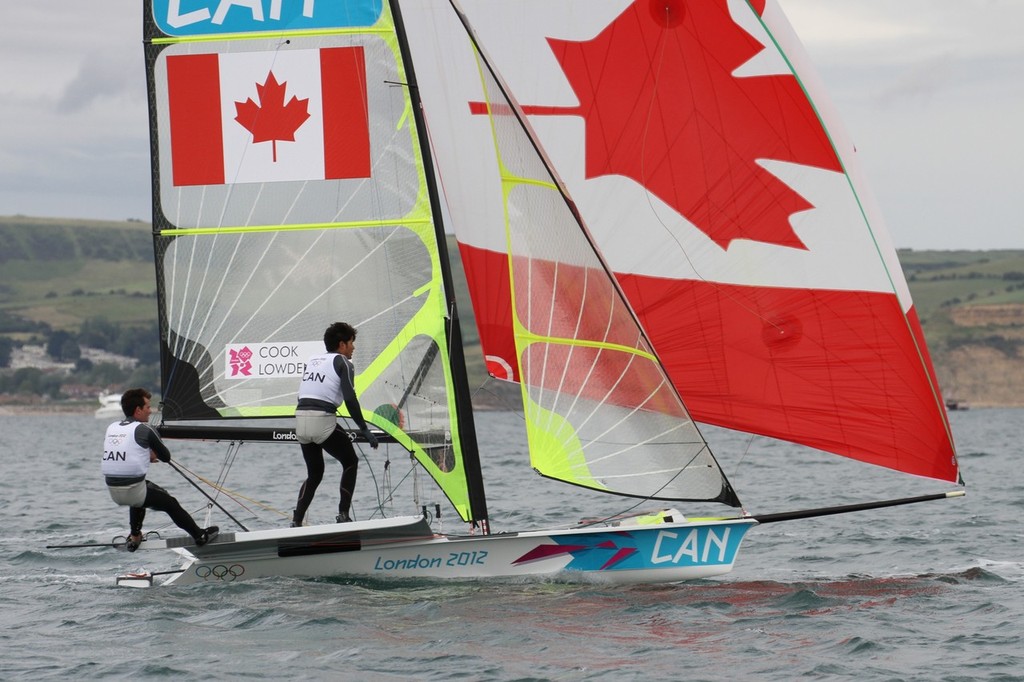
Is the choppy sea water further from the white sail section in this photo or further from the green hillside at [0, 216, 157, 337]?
the green hillside at [0, 216, 157, 337]

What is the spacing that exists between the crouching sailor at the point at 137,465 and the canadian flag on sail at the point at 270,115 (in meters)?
2.13

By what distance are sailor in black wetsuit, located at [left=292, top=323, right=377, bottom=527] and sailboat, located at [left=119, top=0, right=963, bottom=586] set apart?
369 mm

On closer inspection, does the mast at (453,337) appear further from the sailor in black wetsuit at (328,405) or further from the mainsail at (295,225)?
the sailor in black wetsuit at (328,405)

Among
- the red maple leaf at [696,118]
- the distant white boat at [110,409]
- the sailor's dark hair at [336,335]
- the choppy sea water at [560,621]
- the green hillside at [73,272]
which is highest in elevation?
the green hillside at [73,272]

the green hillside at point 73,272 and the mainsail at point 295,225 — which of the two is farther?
the green hillside at point 73,272

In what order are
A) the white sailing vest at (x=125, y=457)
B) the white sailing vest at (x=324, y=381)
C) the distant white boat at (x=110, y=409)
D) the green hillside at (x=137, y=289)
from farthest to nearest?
the green hillside at (x=137, y=289) < the distant white boat at (x=110, y=409) < the white sailing vest at (x=324, y=381) < the white sailing vest at (x=125, y=457)

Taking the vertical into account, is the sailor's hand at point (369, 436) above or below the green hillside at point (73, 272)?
below

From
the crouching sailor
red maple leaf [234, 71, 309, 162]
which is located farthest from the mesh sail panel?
the crouching sailor

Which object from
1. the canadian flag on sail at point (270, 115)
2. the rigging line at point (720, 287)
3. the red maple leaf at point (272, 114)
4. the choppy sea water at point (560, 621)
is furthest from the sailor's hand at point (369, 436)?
the rigging line at point (720, 287)

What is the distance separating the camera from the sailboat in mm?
11898

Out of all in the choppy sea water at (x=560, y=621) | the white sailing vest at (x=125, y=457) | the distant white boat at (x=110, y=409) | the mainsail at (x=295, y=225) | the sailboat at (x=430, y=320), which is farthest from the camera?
the distant white boat at (x=110, y=409)

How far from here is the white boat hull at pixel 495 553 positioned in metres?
11.8

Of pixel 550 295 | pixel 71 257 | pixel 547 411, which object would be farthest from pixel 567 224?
pixel 71 257

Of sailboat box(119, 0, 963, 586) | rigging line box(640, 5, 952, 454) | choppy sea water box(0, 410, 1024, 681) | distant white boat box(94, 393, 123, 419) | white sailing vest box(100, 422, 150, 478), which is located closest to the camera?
choppy sea water box(0, 410, 1024, 681)
